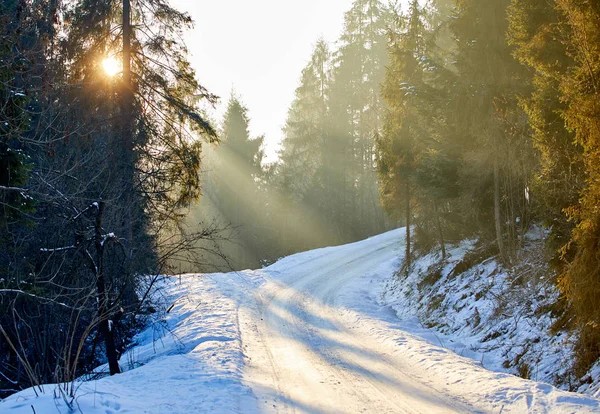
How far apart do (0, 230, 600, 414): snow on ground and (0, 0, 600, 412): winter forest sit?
94 cm

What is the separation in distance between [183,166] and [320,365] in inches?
286

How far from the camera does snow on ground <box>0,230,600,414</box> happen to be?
599cm

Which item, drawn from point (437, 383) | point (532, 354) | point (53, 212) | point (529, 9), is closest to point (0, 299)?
point (53, 212)

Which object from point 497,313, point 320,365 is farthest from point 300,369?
point 497,313

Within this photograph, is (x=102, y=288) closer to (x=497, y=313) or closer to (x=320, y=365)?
(x=320, y=365)

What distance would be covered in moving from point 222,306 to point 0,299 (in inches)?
301

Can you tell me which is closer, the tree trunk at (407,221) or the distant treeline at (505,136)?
the distant treeline at (505,136)

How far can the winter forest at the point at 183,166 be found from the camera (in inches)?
263

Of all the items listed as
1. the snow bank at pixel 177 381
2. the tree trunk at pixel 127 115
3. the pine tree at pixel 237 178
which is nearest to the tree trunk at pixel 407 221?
the snow bank at pixel 177 381

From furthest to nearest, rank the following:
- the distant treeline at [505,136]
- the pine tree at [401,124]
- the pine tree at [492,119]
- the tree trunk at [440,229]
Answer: the pine tree at [401,124] < the tree trunk at [440,229] < the pine tree at [492,119] < the distant treeline at [505,136]

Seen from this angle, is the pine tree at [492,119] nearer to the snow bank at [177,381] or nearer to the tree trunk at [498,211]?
the tree trunk at [498,211]

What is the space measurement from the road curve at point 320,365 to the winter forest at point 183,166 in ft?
7.81

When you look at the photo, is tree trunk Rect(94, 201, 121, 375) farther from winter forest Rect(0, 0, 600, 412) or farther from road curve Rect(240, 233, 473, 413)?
road curve Rect(240, 233, 473, 413)

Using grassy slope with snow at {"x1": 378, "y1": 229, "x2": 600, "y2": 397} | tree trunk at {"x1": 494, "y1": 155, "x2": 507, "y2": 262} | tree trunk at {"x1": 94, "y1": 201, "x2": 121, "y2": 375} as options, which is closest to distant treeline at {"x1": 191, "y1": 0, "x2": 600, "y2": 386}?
tree trunk at {"x1": 494, "y1": 155, "x2": 507, "y2": 262}
